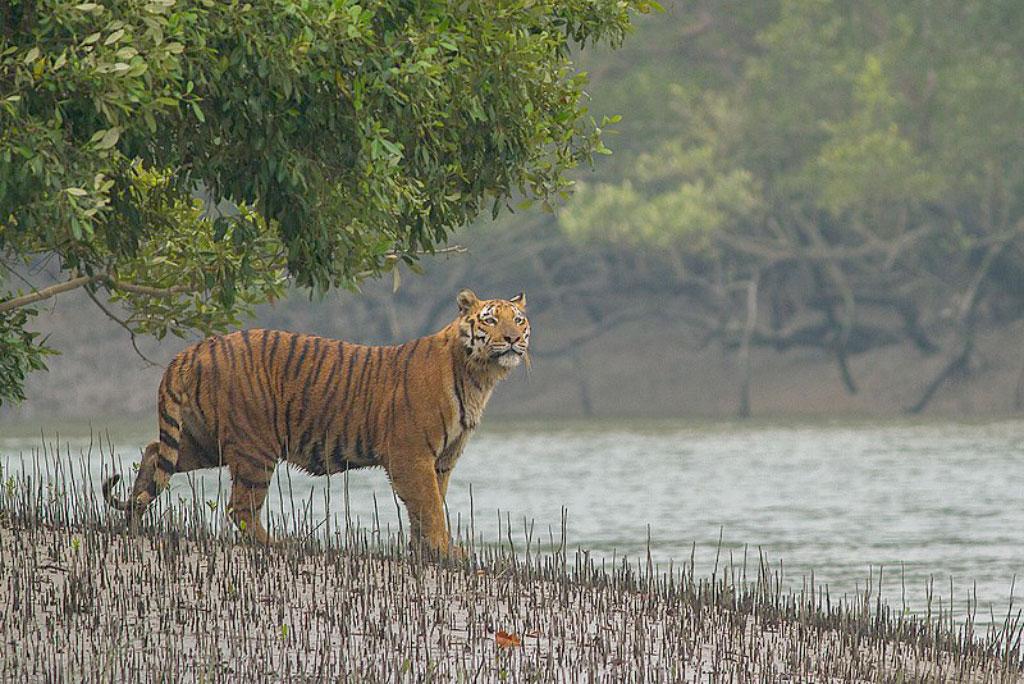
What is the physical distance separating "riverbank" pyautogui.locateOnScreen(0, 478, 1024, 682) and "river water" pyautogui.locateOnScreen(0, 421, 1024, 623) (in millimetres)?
1256

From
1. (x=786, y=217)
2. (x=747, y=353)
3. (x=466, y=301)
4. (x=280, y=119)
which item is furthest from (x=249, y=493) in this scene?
(x=786, y=217)

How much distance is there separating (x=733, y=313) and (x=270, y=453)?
129 ft

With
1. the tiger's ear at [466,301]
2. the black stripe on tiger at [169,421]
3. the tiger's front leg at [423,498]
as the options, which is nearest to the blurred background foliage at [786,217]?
the tiger's ear at [466,301]

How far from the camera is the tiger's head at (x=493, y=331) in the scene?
12.6 m

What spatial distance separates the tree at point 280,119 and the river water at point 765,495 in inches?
112

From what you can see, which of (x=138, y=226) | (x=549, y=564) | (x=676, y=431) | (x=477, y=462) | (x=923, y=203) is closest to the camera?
(x=138, y=226)

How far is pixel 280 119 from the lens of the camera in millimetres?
9516

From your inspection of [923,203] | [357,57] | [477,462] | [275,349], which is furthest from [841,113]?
[357,57]

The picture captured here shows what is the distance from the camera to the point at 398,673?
9312mm

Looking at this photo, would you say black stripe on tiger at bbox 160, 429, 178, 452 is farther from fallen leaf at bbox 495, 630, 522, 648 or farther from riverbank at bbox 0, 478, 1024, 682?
fallen leaf at bbox 495, 630, 522, 648

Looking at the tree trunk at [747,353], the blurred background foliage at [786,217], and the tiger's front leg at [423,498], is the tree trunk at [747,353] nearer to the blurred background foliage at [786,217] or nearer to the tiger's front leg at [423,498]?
the blurred background foliage at [786,217]

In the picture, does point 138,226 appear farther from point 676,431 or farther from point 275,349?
point 676,431

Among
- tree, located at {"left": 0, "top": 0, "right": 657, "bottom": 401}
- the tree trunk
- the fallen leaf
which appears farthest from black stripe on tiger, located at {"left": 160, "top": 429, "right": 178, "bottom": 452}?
the tree trunk

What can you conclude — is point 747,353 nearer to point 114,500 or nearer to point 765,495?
point 765,495
